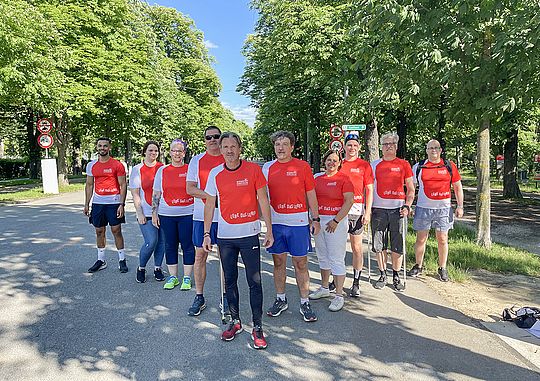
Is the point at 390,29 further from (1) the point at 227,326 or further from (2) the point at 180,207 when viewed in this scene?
(1) the point at 227,326

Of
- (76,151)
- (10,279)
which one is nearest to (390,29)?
(10,279)

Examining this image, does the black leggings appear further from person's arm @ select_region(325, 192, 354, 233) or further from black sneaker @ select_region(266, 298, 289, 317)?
person's arm @ select_region(325, 192, 354, 233)

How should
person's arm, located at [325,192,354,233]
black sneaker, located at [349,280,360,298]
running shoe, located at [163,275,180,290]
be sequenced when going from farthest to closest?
running shoe, located at [163,275,180,290] < black sneaker, located at [349,280,360,298] < person's arm, located at [325,192,354,233]

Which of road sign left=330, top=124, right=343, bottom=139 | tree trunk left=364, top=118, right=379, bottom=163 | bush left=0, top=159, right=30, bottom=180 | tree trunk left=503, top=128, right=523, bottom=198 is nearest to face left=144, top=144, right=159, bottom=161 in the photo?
road sign left=330, top=124, right=343, bottom=139

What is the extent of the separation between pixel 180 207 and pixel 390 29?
4.54 meters

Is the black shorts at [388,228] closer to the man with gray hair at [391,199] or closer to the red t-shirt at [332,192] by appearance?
the man with gray hair at [391,199]

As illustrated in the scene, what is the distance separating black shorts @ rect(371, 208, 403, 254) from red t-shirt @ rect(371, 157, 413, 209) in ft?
0.29

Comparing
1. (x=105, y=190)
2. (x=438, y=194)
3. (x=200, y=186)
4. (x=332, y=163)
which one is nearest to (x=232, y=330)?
(x=200, y=186)

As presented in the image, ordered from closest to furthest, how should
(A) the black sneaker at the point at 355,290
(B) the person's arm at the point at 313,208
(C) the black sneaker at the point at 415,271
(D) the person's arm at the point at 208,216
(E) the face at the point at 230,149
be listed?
(E) the face at the point at 230,149 → (D) the person's arm at the point at 208,216 → (B) the person's arm at the point at 313,208 → (A) the black sneaker at the point at 355,290 → (C) the black sneaker at the point at 415,271

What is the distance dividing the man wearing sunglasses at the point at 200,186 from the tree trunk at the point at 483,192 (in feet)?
17.4

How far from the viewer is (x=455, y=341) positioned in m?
4.01

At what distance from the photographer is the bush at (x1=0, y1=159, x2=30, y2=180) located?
37816 millimetres

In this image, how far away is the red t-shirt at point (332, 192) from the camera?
487 centimetres

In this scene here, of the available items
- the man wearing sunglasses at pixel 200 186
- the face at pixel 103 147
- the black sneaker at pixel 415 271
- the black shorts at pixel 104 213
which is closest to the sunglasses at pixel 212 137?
the man wearing sunglasses at pixel 200 186
